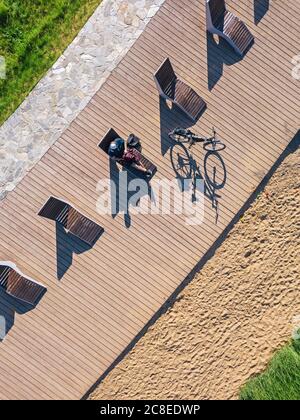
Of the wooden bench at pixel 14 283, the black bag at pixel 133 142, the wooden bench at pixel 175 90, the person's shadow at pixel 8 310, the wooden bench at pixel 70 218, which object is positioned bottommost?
the person's shadow at pixel 8 310

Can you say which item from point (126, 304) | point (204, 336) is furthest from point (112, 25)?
point (204, 336)

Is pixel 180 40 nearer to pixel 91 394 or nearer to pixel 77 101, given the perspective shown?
pixel 77 101

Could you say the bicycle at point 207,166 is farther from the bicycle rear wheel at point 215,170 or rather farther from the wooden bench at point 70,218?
the wooden bench at point 70,218

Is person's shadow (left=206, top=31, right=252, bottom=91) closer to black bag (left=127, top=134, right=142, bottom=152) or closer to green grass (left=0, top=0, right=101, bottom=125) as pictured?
black bag (left=127, top=134, right=142, bottom=152)

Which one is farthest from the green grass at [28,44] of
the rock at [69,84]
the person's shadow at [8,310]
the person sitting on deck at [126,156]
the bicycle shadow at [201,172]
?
the person's shadow at [8,310]

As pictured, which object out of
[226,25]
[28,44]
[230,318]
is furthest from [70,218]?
[226,25]

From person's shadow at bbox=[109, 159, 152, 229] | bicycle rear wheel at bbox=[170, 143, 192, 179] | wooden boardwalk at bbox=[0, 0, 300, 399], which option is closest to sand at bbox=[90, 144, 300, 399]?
wooden boardwalk at bbox=[0, 0, 300, 399]
